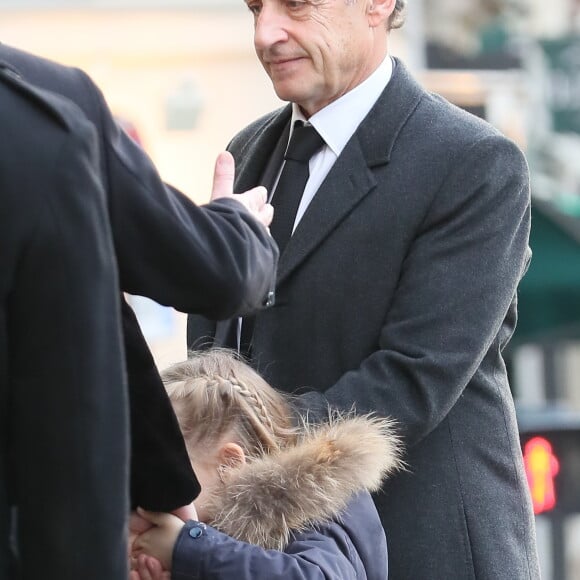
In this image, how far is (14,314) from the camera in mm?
1734

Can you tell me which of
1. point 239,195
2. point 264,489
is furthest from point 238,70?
point 239,195

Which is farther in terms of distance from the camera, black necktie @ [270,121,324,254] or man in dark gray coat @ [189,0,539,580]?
black necktie @ [270,121,324,254]

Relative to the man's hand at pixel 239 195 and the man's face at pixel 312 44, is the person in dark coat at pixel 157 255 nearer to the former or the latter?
the man's hand at pixel 239 195

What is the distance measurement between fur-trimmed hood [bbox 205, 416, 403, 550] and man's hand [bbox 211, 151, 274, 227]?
481 mm

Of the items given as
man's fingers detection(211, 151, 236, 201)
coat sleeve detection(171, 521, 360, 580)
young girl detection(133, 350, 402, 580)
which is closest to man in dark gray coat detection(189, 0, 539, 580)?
young girl detection(133, 350, 402, 580)

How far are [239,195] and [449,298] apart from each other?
694mm

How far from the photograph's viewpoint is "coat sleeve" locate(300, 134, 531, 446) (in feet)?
8.70

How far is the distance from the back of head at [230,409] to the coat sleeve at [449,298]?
8 centimetres

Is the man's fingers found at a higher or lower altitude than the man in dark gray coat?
higher

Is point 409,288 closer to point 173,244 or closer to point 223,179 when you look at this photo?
point 223,179

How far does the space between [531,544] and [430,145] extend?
766mm

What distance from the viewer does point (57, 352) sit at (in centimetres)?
174

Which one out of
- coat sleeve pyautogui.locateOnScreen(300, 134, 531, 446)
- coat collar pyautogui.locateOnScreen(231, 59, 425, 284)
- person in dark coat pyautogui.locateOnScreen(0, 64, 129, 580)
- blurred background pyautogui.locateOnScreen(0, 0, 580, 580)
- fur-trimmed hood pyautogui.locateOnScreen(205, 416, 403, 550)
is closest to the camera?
person in dark coat pyautogui.locateOnScreen(0, 64, 129, 580)

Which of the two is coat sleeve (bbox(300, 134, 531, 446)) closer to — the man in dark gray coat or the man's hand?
the man in dark gray coat
